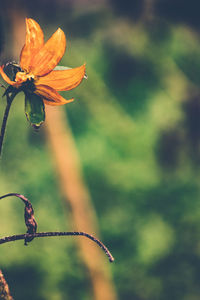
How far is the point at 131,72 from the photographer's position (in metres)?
0.69

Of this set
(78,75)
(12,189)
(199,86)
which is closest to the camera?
(78,75)

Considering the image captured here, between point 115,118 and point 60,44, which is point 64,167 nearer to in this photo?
point 115,118

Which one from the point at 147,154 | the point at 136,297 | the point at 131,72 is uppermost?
the point at 131,72

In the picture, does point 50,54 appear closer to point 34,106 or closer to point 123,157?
point 34,106

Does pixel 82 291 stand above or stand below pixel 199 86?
below

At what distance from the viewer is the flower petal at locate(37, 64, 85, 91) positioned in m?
0.13

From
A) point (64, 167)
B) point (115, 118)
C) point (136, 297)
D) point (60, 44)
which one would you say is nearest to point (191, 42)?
point (115, 118)

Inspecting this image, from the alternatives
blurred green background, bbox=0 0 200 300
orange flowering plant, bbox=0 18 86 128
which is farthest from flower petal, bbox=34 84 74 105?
blurred green background, bbox=0 0 200 300

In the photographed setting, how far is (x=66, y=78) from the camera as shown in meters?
0.14

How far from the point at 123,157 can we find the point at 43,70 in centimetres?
53

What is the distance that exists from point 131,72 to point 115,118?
94mm

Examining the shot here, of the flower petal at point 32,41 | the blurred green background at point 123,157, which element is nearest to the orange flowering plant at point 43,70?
the flower petal at point 32,41

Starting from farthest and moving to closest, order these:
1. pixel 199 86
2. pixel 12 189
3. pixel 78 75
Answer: pixel 199 86
pixel 12 189
pixel 78 75

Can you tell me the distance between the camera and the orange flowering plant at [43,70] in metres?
0.13
